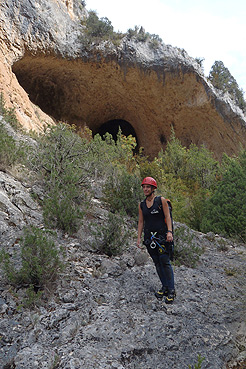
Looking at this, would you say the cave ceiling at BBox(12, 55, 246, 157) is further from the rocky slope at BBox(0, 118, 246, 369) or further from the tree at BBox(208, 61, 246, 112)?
the rocky slope at BBox(0, 118, 246, 369)

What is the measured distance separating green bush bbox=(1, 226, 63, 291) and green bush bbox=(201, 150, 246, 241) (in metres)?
4.53

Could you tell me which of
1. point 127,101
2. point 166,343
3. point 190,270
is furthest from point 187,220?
point 127,101

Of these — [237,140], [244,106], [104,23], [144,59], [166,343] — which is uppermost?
[104,23]

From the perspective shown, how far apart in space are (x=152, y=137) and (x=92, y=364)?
626 inches

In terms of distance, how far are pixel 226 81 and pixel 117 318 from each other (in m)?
16.2

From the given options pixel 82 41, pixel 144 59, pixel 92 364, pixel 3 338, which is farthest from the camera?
pixel 144 59

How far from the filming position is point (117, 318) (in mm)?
2557

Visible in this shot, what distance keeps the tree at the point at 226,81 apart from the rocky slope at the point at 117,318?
14.1 metres

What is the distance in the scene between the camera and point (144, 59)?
44.4ft

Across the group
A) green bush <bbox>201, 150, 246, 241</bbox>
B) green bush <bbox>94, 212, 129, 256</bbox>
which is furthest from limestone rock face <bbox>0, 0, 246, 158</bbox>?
green bush <bbox>94, 212, 129, 256</bbox>

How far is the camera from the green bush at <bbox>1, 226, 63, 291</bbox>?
2.69 m

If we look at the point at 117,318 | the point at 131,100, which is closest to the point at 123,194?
the point at 117,318

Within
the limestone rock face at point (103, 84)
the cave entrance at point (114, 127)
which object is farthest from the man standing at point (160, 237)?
the cave entrance at point (114, 127)

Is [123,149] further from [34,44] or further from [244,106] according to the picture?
[244,106]
